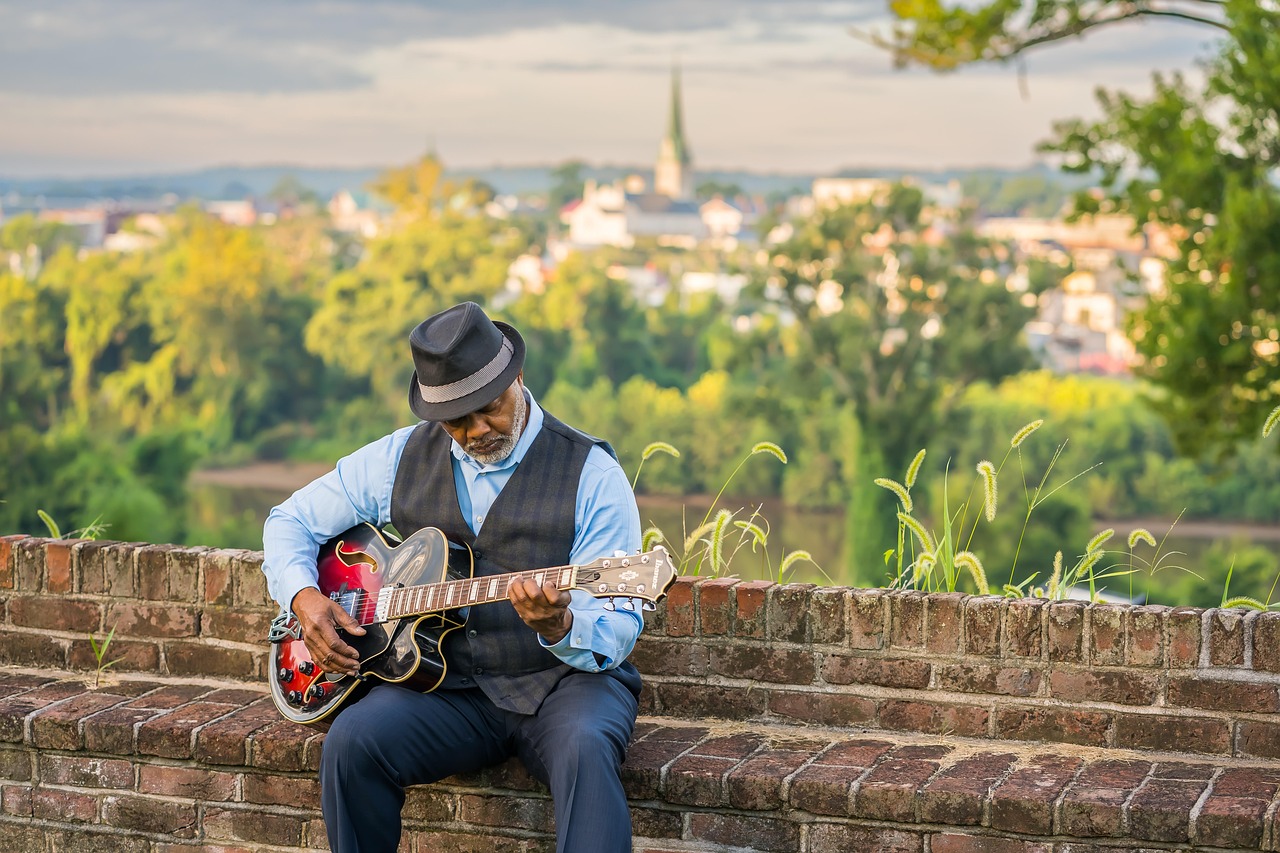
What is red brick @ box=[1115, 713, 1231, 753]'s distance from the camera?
2.86 meters

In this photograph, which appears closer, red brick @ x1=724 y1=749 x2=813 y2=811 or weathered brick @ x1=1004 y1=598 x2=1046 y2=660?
red brick @ x1=724 y1=749 x2=813 y2=811

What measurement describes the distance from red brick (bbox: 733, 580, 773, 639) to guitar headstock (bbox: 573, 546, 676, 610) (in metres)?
0.61

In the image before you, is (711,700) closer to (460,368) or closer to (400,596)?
(400,596)

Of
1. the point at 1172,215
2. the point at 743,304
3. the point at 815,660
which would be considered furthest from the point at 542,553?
the point at 743,304

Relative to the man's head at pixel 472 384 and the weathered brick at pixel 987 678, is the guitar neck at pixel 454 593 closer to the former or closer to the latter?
the man's head at pixel 472 384

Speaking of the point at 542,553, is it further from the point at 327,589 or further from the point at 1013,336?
the point at 1013,336

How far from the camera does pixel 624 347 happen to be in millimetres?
60469

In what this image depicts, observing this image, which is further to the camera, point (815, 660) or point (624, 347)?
point (624, 347)

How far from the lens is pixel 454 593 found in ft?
8.82

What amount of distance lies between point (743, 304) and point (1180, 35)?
102 ft

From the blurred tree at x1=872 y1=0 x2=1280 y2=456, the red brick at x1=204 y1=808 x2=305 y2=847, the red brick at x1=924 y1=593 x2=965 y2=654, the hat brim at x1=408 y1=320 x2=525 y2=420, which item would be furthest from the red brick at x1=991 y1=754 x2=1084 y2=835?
the blurred tree at x1=872 y1=0 x2=1280 y2=456

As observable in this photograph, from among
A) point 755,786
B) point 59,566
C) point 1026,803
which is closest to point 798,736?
point 755,786

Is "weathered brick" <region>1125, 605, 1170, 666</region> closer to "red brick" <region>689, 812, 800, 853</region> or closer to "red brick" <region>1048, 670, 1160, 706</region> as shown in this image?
"red brick" <region>1048, 670, 1160, 706</region>

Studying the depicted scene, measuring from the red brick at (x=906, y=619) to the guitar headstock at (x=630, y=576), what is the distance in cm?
70
